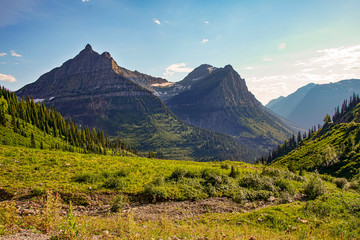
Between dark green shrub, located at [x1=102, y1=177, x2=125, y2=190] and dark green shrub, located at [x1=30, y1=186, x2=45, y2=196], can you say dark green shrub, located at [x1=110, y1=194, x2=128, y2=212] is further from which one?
dark green shrub, located at [x1=30, y1=186, x2=45, y2=196]

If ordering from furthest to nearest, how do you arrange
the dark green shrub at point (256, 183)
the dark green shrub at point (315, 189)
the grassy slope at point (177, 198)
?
the dark green shrub at point (256, 183) < the dark green shrub at point (315, 189) < the grassy slope at point (177, 198)

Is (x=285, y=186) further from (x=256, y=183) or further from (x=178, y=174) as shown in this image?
(x=178, y=174)

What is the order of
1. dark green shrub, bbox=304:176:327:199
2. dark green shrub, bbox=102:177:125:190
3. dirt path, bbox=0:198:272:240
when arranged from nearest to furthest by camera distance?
dirt path, bbox=0:198:272:240
dark green shrub, bbox=102:177:125:190
dark green shrub, bbox=304:176:327:199

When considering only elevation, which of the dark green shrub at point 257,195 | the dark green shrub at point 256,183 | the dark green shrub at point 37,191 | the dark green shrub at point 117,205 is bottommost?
the dark green shrub at point 257,195

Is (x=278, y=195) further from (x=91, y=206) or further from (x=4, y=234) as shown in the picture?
(x=4, y=234)

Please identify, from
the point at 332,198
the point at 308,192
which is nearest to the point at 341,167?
the point at 308,192

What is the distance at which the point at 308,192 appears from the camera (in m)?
22.4

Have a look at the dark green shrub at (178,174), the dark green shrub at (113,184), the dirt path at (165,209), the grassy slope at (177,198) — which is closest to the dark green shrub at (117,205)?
the dirt path at (165,209)

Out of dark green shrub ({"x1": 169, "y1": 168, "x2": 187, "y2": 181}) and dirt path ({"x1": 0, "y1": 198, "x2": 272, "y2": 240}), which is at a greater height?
dark green shrub ({"x1": 169, "y1": 168, "x2": 187, "y2": 181})

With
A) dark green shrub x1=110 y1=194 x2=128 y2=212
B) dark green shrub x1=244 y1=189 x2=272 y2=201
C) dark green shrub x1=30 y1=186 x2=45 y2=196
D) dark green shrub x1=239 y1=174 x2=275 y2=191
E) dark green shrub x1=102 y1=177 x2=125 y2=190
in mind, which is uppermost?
dark green shrub x1=30 y1=186 x2=45 y2=196

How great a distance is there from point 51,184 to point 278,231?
791 inches

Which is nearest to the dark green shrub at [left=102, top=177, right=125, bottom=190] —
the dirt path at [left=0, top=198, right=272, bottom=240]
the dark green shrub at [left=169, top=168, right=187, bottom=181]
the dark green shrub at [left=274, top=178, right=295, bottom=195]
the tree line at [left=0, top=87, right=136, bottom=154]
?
the dirt path at [left=0, top=198, right=272, bottom=240]

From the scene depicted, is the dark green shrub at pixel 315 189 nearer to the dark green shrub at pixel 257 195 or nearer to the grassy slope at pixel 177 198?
the grassy slope at pixel 177 198

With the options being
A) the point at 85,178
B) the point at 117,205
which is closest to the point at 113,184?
the point at 85,178
